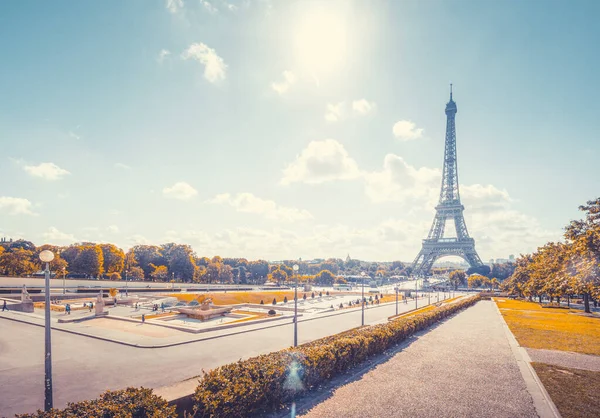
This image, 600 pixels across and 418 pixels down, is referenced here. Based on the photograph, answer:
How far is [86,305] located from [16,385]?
2995 centimetres

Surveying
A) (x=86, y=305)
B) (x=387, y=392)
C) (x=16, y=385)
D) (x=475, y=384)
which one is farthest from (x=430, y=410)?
(x=86, y=305)

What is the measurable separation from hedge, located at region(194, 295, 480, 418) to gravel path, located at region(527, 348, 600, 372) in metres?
9.41

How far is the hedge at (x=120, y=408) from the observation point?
284 inches

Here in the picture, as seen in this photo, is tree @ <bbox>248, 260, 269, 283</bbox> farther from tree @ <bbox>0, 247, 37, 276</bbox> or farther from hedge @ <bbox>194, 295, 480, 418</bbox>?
hedge @ <bbox>194, 295, 480, 418</bbox>

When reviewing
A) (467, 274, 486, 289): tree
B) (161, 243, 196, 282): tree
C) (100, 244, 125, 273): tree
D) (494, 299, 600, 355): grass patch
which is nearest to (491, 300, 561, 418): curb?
A: (494, 299, 600, 355): grass patch

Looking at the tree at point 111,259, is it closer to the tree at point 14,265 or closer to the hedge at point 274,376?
the tree at point 14,265

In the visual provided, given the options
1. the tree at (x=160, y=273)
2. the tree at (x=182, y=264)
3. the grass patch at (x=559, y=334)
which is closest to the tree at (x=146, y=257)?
the tree at (x=160, y=273)

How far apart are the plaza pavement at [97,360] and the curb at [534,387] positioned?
1310cm

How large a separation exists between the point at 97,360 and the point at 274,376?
1249cm

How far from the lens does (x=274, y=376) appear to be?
11359mm

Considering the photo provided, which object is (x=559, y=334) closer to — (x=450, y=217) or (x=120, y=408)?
(x=120, y=408)

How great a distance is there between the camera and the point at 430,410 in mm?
11602

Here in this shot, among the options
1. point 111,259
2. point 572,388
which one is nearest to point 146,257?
point 111,259

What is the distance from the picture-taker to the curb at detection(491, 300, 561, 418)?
38.3 ft
